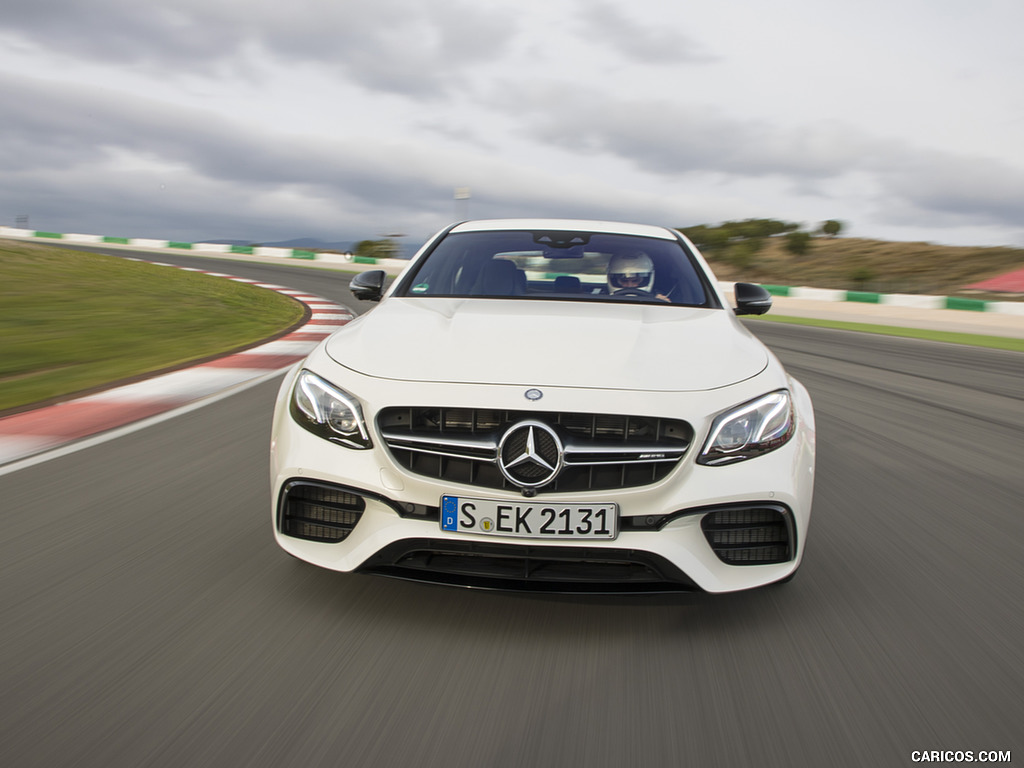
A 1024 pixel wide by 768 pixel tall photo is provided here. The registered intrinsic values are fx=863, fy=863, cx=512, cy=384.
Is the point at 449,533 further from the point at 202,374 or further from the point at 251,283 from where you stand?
the point at 251,283

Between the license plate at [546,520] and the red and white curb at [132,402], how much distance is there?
3.34 meters

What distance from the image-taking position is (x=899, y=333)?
16062mm

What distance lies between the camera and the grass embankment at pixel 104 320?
7.80 metres

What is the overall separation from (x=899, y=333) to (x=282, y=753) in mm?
16229

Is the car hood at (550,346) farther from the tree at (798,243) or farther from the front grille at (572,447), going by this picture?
the tree at (798,243)

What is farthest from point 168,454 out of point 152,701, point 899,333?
point 899,333

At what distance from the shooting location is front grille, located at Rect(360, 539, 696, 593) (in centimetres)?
241

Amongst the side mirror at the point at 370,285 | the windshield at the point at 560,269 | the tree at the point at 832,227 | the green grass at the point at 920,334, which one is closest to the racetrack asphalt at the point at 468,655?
the side mirror at the point at 370,285

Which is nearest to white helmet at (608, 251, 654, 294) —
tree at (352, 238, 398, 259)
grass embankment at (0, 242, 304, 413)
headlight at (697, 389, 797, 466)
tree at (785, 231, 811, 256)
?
headlight at (697, 389, 797, 466)

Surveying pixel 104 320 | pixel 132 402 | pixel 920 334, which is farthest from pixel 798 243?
pixel 132 402

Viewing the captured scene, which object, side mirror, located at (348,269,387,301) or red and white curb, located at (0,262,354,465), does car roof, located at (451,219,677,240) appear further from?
red and white curb, located at (0,262,354,465)

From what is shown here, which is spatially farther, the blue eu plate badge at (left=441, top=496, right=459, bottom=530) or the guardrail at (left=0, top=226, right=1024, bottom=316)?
the guardrail at (left=0, top=226, right=1024, bottom=316)

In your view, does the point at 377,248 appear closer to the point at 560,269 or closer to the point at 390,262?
the point at 390,262

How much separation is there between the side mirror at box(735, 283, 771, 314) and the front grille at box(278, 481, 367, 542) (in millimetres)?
2252
